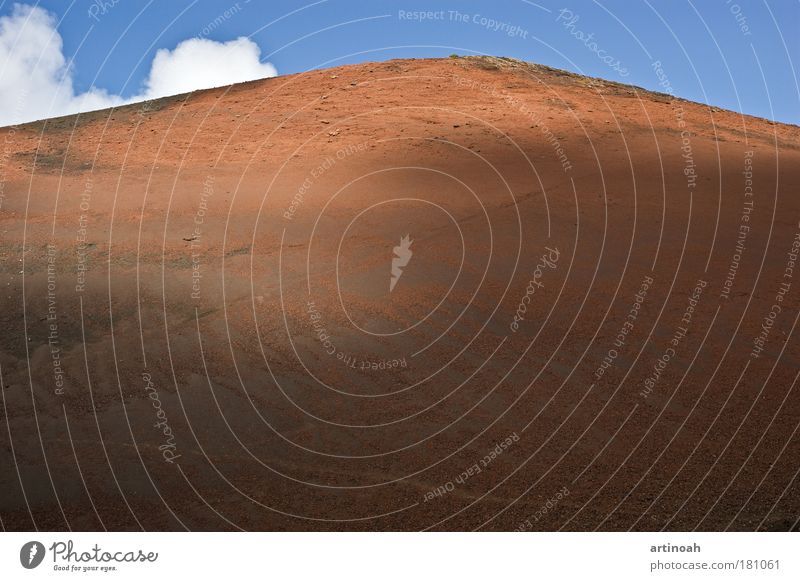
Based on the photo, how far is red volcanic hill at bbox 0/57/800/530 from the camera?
7.44 metres

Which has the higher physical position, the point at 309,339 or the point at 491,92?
the point at 491,92

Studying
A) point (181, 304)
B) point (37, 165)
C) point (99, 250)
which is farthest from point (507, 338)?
point (37, 165)

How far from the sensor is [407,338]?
10.3 meters

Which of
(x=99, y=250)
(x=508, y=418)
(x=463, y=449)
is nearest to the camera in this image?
(x=463, y=449)

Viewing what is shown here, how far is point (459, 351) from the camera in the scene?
32.8ft

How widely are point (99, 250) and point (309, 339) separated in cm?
616

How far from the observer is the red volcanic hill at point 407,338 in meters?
7.44

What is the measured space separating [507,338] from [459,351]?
780 mm

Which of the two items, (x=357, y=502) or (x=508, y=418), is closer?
(x=357, y=502)

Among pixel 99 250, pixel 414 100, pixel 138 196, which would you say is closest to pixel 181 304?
pixel 99 250

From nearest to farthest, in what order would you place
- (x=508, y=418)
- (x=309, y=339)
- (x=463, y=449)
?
(x=463, y=449) → (x=508, y=418) → (x=309, y=339)

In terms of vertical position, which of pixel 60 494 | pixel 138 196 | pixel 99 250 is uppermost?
pixel 138 196

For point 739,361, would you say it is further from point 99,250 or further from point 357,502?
point 99,250

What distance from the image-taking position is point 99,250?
1433cm
